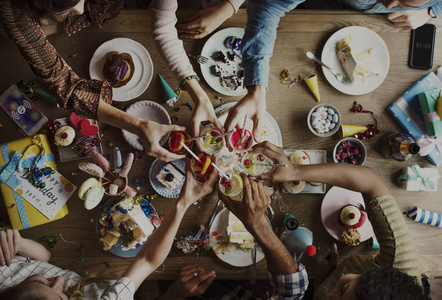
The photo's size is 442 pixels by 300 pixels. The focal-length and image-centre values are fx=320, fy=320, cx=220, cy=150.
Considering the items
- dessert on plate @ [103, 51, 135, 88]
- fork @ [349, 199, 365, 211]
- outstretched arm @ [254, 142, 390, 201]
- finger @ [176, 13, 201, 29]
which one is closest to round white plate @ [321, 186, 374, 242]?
fork @ [349, 199, 365, 211]

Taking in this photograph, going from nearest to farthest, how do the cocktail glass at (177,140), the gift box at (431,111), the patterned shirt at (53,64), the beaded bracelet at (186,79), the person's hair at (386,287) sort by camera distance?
the person's hair at (386,287), the patterned shirt at (53,64), the cocktail glass at (177,140), the beaded bracelet at (186,79), the gift box at (431,111)

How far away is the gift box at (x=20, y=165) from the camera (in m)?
1.85

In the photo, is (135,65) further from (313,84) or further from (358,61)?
(358,61)

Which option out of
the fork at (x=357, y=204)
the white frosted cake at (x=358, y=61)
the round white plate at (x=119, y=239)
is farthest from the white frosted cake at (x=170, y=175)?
the white frosted cake at (x=358, y=61)

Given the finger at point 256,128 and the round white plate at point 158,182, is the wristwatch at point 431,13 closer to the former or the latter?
the finger at point 256,128

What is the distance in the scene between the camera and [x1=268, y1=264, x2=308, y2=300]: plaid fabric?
5.58ft

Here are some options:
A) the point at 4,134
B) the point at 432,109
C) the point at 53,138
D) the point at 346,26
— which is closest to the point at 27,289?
the point at 53,138

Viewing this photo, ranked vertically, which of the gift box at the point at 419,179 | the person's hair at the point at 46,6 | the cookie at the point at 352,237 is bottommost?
the cookie at the point at 352,237

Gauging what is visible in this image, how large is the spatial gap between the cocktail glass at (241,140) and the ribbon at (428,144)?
1.06 metres

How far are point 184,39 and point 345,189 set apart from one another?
1.31m

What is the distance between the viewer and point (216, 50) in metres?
1.89

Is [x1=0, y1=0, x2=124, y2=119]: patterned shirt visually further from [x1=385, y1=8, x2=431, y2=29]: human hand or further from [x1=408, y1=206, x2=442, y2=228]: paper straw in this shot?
[x1=408, y1=206, x2=442, y2=228]: paper straw

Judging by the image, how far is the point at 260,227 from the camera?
1681 millimetres

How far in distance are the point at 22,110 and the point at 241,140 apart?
1.32 meters
